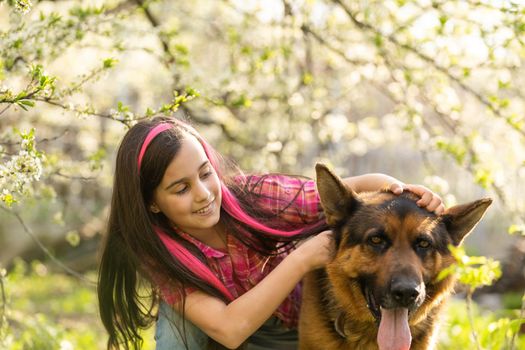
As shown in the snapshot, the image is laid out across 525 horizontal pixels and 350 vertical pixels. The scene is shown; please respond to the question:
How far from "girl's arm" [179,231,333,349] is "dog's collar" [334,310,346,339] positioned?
0.30 metres

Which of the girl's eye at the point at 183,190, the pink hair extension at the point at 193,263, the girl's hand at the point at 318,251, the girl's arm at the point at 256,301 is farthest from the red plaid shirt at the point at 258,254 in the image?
the girl's hand at the point at 318,251

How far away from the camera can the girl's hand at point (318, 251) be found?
11.2 feet

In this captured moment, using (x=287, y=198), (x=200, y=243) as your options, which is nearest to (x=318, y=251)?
(x=287, y=198)

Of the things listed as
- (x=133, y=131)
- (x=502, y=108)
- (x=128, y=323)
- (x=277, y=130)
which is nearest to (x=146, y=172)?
(x=133, y=131)

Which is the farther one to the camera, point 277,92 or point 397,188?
point 277,92

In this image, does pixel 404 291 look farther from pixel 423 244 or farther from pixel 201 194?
pixel 201 194

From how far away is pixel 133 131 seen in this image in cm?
365

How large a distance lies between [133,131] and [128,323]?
111cm

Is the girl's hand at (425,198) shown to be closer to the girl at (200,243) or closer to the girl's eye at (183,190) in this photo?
the girl at (200,243)

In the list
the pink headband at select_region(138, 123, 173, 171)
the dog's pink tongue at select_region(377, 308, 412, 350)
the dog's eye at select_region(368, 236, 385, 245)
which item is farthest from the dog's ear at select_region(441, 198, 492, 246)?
the pink headband at select_region(138, 123, 173, 171)

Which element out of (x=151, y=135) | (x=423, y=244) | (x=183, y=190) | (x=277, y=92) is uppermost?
(x=423, y=244)

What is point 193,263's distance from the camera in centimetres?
365

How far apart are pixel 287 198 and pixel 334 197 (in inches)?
24.3

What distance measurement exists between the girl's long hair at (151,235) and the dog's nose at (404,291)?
964 millimetres
